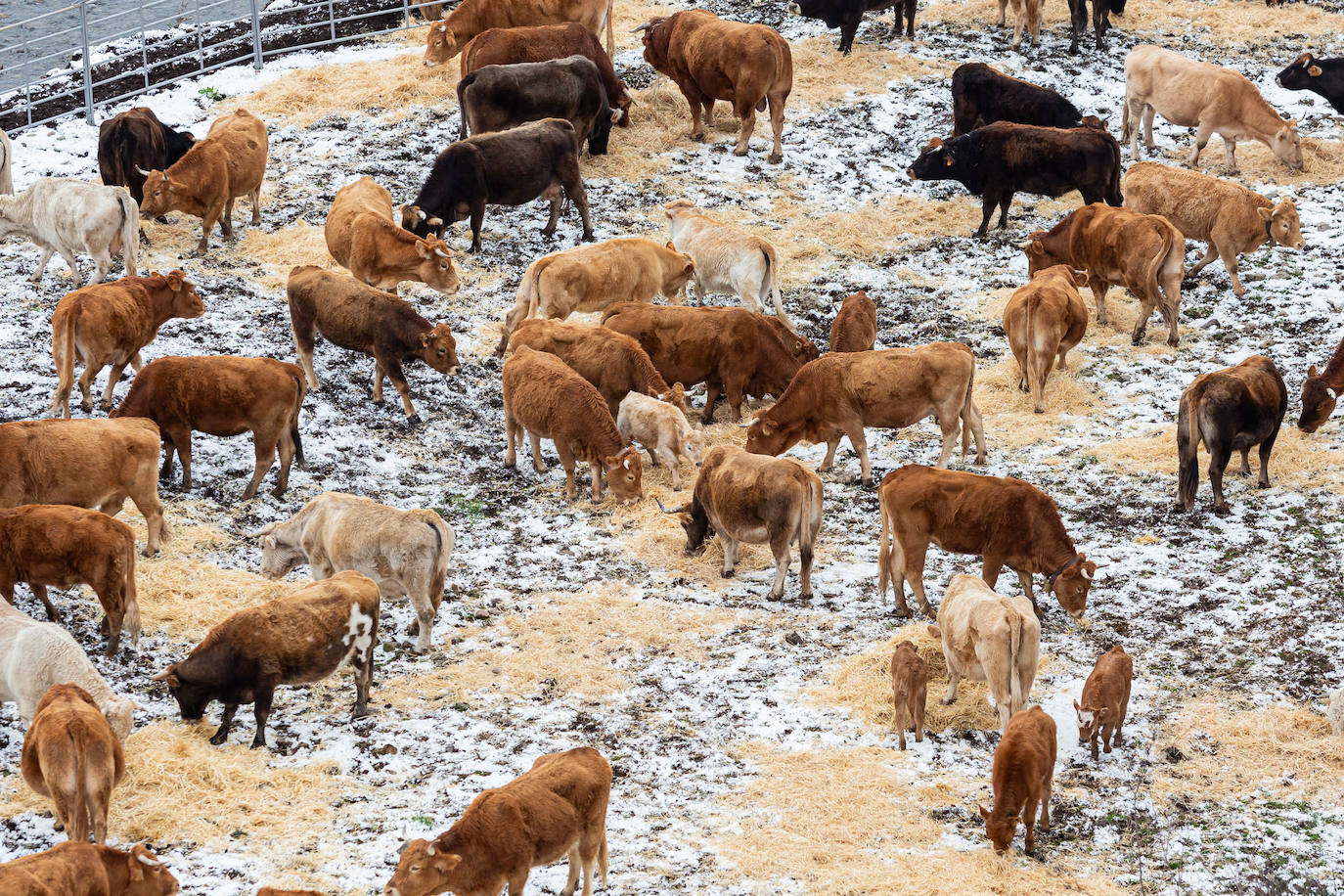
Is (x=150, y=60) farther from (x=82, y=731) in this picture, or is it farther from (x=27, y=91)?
(x=82, y=731)

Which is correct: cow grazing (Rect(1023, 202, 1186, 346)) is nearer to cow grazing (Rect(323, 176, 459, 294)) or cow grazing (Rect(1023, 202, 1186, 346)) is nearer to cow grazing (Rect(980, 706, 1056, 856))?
cow grazing (Rect(323, 176, 459, 294))

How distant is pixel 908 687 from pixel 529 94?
11.3m

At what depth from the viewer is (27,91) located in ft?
64.8

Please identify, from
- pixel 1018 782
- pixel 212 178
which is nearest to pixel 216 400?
pixel 212 178

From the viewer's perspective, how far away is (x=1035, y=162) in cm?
1809

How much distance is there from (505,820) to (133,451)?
5.02m

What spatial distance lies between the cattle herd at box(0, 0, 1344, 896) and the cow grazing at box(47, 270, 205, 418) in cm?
3

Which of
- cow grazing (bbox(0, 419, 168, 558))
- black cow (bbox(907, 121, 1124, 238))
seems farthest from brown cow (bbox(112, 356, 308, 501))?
black cow (bbox(907, 121, 1124, 238))

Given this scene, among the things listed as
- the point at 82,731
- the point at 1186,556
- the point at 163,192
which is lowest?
the point at 1186,556

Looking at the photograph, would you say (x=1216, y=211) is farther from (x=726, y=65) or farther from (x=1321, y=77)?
(x=726, y=65)

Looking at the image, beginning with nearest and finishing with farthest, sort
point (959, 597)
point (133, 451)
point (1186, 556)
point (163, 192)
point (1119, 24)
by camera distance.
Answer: point (959, 597), point (133, 451), point (1186, 556), point (163, 192), point (1119, 24)

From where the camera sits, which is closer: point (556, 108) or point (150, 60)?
point (556, 108)

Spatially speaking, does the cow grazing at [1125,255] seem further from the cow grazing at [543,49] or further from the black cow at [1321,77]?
the cow grazing at [543,49]

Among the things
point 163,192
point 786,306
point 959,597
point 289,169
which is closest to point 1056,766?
point 959,597
